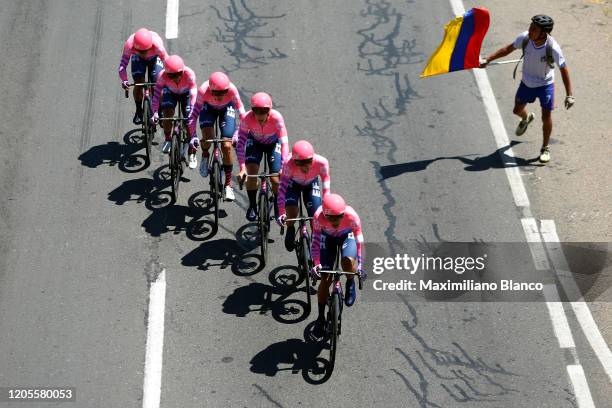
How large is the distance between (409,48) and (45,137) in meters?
6.45

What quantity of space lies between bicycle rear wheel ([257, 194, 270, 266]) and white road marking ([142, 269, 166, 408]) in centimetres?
137

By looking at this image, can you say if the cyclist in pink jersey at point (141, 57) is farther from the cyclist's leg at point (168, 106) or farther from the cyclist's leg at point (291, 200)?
the cyclist's leg at point (291, 200)

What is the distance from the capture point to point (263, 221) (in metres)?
15.2

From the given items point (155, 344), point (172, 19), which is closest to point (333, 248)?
point (155, 344)

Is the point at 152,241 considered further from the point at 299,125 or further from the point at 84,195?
the point at 299,125

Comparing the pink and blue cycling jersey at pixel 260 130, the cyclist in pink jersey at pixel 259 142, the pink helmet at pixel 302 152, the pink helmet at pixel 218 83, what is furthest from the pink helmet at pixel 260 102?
the pink helmet at pixel 302 152

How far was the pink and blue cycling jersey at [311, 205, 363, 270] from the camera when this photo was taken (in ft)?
44.2

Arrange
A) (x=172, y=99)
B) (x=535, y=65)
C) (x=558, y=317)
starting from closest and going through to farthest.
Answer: (x=558, y=317), (x=172, y=99), (x=535, y=65)

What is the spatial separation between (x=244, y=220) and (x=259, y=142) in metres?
1.34

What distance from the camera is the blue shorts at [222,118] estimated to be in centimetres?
1616

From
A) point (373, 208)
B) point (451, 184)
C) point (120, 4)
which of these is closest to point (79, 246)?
point (373, 208)

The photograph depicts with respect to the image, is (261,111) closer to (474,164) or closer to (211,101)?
(211,101)

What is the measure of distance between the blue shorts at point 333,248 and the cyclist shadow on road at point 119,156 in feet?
15.2

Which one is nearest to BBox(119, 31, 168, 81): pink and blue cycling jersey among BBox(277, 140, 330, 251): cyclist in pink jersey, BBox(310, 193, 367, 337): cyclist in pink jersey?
BBox(277, 140, 330, 251): cyclist in pink jersey
